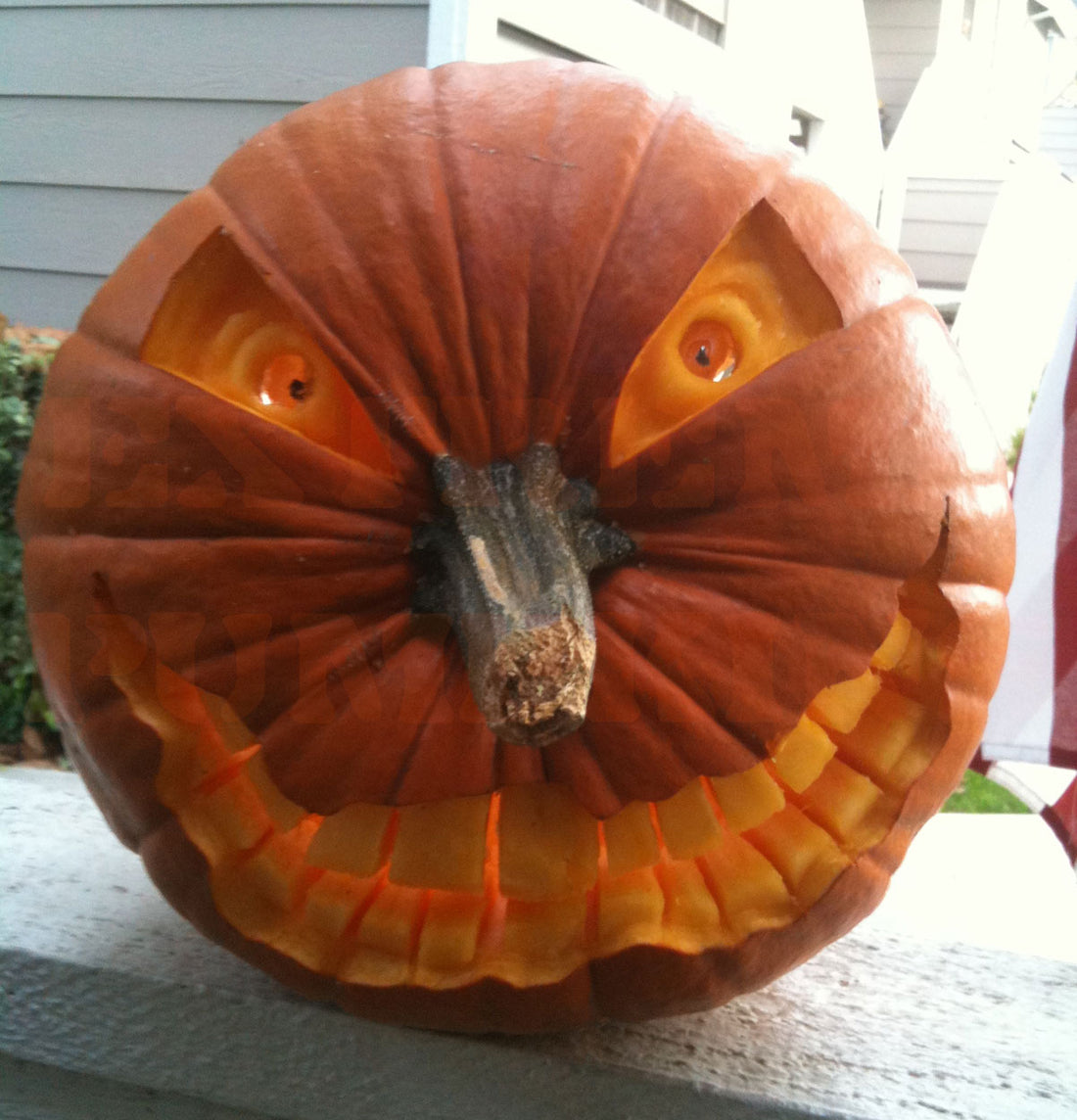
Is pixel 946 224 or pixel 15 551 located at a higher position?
pixel 946 224

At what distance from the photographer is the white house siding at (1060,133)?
8.37m

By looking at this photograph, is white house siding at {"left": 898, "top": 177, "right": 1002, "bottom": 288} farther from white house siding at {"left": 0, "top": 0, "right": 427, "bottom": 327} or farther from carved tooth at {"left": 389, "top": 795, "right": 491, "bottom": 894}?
carved tooth at {"left": 389, "top": 795, "right": 491, "bottom": 894}

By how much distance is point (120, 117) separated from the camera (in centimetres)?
277

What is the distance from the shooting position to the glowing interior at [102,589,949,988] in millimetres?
774

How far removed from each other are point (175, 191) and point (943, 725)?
101 inches

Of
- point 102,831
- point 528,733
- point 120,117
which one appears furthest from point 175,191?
point 528,733

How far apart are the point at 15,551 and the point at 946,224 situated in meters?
6.24

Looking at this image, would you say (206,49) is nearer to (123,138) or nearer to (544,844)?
(123,138)

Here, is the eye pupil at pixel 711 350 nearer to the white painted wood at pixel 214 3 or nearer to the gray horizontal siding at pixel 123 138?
the white painted wood at pixel 214 3

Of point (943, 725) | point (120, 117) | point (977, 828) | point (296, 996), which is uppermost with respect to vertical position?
point (120, 117)

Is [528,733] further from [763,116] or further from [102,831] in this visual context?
[763,116]

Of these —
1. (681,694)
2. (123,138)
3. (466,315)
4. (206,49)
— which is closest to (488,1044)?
(681,694)

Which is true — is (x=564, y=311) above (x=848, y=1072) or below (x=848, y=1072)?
above

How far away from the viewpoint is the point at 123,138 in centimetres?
278
